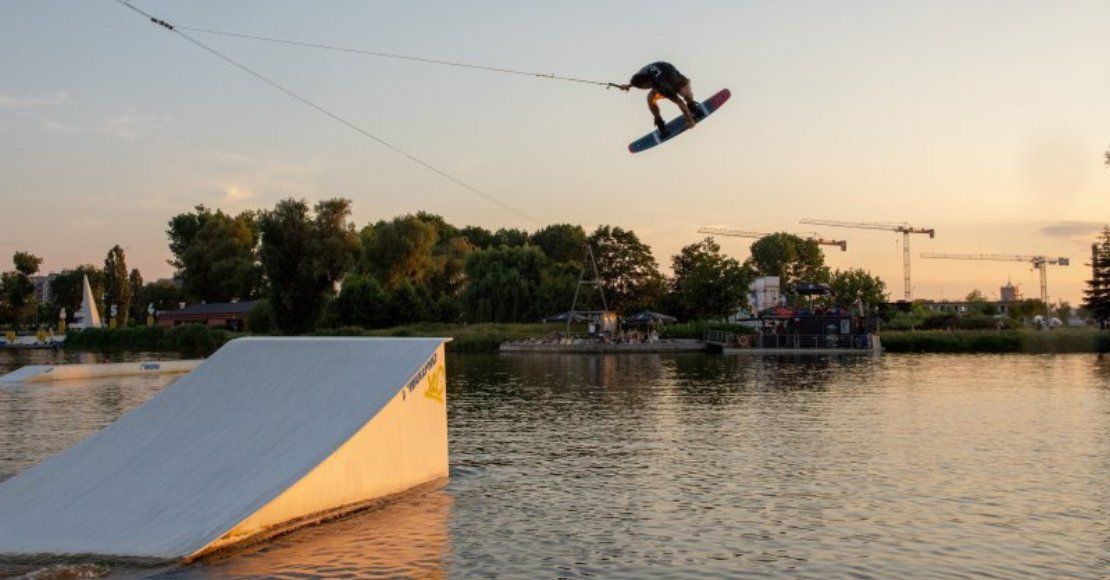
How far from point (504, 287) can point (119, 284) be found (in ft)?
213

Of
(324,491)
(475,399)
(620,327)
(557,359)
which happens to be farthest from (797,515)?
(620,327)

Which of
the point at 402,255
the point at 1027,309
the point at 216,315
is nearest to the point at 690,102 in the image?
the point at 402,255

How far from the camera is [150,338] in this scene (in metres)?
99.8

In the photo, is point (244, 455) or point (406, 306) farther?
point (406, 306)

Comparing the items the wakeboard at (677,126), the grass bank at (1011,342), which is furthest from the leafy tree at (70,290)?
the wakeboard at (677,126)

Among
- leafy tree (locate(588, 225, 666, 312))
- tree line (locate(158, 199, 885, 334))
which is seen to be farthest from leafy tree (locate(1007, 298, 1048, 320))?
leafy tree (locate(588, 225, 666, 312))

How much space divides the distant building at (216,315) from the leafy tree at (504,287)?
3204 centimetres

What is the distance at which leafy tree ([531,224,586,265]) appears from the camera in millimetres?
141750

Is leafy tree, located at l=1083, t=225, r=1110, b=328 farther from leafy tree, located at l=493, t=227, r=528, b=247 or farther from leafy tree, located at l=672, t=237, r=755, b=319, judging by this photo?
leafy tree, located at l=493, t=227, r=528, b=247

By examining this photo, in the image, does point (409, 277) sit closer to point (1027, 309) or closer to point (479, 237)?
point (479, 237)

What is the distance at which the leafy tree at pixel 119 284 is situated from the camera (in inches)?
5236

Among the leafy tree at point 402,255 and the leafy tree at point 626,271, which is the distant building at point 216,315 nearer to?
the leafy tree at point 402,255

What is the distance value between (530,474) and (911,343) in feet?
232

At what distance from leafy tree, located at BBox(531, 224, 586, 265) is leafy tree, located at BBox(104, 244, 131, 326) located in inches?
2352
